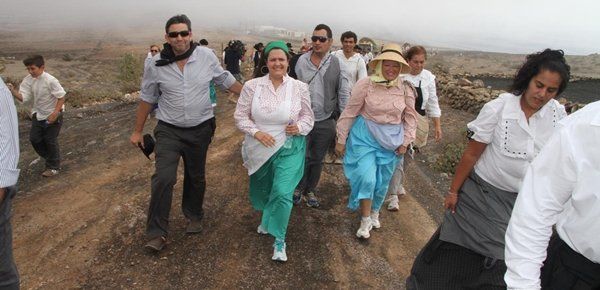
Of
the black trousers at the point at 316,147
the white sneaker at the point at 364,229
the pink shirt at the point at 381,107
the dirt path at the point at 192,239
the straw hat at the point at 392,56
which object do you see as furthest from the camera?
the black trousers at the point at 316,147

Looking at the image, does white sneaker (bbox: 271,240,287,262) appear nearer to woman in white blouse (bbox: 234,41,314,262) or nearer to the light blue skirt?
woman in white blouse (bbox: 234,41,314,262)

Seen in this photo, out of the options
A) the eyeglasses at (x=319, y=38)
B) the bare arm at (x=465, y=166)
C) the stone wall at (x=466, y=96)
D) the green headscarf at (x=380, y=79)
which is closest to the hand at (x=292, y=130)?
the green headscarf at (x=380, y=79)

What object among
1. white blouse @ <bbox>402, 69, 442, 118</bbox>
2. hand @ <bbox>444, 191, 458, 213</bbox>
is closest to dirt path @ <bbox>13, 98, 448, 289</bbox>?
hand @ <bbox>444, 191, 458, 213</bbox>

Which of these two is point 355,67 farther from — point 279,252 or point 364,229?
point 279,252

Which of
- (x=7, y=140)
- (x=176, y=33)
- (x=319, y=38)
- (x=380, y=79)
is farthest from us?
(x=319, y=38)

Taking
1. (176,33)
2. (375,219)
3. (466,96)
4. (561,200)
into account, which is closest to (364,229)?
(375,219)

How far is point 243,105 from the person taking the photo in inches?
153

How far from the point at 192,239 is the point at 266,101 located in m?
1.58

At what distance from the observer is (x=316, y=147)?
Answer: 4824 mm

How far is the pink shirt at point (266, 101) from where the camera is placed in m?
3.83

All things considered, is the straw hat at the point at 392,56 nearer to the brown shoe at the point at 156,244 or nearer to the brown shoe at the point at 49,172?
the brown shoe at the point at 156,244

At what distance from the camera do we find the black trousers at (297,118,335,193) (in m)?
4.73

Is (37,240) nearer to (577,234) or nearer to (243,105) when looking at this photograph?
→ (243,105)

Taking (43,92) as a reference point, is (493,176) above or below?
above
